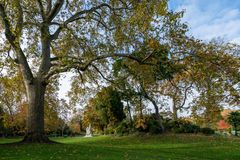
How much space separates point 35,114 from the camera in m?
17.6

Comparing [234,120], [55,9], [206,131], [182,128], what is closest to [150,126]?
[182,128]

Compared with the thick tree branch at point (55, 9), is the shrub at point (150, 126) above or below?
below

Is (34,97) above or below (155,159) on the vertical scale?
above

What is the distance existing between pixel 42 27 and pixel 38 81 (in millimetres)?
3187

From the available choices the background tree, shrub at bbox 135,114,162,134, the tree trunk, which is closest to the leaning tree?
the tree trunk

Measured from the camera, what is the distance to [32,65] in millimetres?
23406

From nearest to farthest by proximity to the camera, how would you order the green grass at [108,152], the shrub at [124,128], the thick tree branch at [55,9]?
the green grass at [108,152] < the thick tree branch at [55,9] < the shrub at [124,128]

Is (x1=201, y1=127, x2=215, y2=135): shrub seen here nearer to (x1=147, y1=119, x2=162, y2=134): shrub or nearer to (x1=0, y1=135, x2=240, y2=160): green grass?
(x1=147, y1=119, x2=162, y2=134): shrub

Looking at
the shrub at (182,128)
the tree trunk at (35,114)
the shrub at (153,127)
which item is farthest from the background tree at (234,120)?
the tree trunk at (35,114)

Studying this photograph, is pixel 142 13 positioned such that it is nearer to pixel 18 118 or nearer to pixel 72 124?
pixel 18 118

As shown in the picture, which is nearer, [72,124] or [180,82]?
[180,82]

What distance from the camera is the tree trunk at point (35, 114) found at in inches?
676

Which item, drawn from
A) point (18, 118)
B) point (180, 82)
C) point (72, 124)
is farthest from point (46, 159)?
point (72, 124)

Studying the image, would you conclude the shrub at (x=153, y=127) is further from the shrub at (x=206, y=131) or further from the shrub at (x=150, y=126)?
the shrub at (x=206, y=131)
